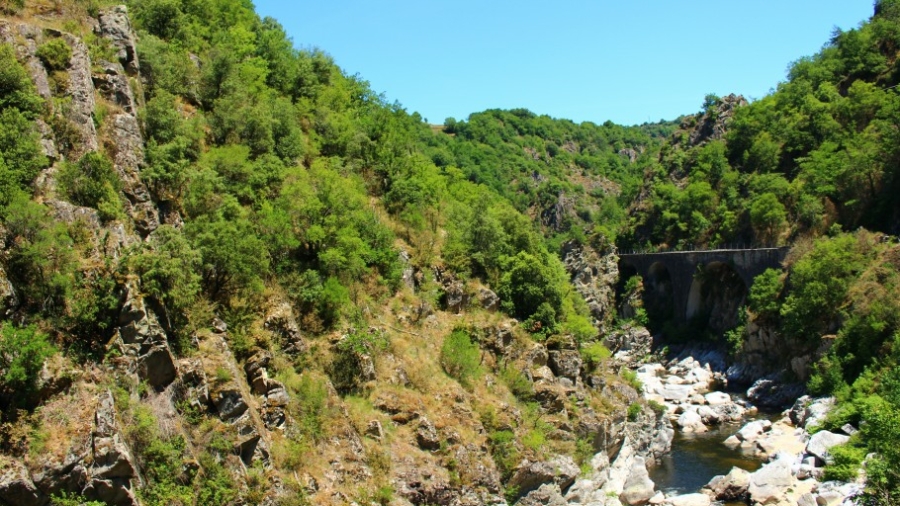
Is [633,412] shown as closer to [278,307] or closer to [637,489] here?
[637,489]

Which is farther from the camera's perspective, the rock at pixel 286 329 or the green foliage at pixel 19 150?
the rock at pixel 286 329

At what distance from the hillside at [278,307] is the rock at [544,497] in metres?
0.11

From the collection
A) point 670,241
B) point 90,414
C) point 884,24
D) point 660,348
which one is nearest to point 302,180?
point 90,414

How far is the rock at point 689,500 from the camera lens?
1340 inches

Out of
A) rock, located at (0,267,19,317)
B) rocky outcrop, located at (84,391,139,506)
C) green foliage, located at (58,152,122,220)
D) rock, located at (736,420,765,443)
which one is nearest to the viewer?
rocky outcrop, located at (84,391,139,506)

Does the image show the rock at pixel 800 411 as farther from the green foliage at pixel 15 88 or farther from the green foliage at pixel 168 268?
the green foliage at pixel 15 88

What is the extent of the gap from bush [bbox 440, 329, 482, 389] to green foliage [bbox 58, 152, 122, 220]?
1464cm

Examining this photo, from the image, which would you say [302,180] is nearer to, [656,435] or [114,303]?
[114,303]

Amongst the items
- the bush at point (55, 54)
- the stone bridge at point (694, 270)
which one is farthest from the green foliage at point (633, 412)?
the stone bridge at point (694, 270)

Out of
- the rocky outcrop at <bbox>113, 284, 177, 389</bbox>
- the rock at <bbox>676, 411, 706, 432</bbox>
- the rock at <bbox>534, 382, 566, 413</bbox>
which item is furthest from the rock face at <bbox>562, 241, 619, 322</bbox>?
the rocky outcrop at <bbox>113, 284, 177, 389</bbox>

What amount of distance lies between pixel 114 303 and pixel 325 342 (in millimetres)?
9255

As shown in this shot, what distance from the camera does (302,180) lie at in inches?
1256

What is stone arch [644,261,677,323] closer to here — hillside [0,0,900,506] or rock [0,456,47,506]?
hillside [0,0,900,506]

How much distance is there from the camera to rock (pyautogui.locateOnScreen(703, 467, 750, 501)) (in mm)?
35375
